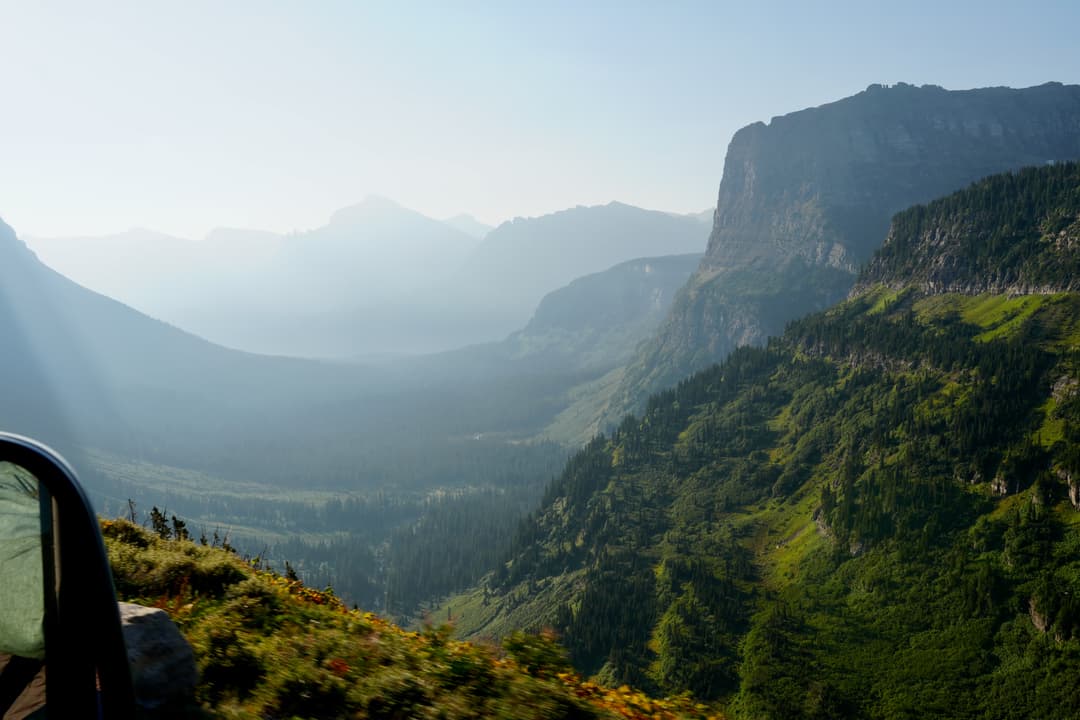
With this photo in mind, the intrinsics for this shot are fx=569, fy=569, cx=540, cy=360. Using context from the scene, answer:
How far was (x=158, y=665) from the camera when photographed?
785cm

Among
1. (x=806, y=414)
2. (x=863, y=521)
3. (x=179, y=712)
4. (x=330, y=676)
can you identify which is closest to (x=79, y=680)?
(x=179, y=712)

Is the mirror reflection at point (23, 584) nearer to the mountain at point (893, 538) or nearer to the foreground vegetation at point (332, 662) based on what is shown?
the foreground vegetation at point (332, 662)

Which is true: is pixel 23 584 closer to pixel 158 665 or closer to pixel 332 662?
pixel 158 665

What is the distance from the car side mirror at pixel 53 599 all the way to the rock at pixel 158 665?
3.57 meters

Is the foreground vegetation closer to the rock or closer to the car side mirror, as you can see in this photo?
the rock

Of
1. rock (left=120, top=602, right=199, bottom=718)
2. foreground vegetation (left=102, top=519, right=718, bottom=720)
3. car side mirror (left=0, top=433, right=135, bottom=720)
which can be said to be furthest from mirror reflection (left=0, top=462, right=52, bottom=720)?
foreground vegetation (left=102, top=519, right=718, bottom=720)

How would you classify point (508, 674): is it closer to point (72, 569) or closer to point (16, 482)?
point (72, 569)

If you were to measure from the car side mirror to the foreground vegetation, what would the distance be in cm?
406

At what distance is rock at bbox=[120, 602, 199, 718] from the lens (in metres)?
7.59

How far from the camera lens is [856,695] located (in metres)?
90.5

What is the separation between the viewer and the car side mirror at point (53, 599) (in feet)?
14.6

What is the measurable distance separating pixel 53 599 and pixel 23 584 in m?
0.26

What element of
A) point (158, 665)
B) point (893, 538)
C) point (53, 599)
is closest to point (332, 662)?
point (158, 665)

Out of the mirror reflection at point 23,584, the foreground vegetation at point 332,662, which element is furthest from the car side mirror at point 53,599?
the foreground vegetation at point 332,662
